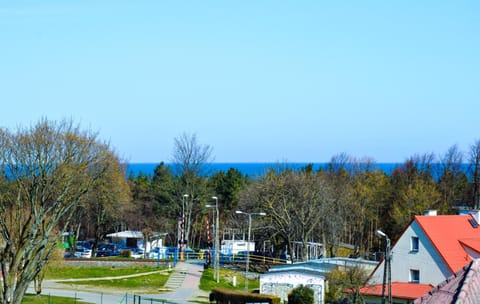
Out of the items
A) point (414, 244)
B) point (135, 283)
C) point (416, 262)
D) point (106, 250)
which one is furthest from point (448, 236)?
point (106, 250)

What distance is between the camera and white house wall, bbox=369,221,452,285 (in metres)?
42.7

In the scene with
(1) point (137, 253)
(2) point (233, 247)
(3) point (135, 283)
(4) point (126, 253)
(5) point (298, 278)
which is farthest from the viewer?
(2) point (233, 247)

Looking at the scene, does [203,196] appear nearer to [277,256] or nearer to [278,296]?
[277,256]

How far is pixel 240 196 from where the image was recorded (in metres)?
81.7

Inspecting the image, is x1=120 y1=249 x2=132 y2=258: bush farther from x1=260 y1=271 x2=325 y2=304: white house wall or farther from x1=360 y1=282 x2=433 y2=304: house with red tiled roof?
x1=360 y1=282 x2=433 y2=304: house with red tiled roof

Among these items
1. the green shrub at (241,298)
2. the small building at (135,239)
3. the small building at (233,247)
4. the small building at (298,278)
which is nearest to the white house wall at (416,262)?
the small building at (298,278)

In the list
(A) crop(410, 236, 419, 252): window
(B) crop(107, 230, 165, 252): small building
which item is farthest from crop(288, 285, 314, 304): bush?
(B) crop(107, 230, 165, 252): small building

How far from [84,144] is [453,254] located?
1149 inches

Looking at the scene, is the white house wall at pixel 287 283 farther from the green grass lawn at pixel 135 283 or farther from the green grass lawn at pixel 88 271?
the green grass lawn at pixel 88 271

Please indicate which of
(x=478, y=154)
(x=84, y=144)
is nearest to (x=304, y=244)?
(x=84, y=144)

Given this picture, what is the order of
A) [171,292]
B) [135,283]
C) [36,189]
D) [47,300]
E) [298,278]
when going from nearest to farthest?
[36,189], [47,300], [298,278], [171,292], [135,283]

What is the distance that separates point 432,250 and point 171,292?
63.9ft

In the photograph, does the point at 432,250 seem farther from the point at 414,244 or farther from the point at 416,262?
the point at 414,244

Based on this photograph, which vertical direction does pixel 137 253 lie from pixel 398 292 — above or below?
above
